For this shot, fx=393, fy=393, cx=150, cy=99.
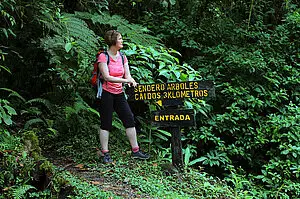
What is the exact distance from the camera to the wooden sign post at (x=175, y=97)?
5211 millimetres

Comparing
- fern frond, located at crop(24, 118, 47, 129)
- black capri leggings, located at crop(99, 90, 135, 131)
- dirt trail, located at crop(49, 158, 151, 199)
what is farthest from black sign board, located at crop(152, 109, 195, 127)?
fern frond, located at crop(24, 118, 47, 129)

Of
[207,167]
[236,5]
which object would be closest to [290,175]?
[207,167]

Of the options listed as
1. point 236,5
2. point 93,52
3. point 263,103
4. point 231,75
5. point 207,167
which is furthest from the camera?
point 236,5

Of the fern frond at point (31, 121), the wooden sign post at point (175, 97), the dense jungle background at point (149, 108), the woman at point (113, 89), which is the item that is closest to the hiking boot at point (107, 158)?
the woman at point (113, 89)

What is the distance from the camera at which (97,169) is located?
5.14 m

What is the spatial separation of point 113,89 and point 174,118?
36.4 inches

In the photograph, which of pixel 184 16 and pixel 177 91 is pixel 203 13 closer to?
pixel 184 16

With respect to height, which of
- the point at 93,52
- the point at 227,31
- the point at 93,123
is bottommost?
the point at 93,123

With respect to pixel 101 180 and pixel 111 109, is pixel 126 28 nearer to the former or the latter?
pixel 111 109

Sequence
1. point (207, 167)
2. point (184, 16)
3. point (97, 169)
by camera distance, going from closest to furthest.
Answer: point (97, 169) < point (207, 167) < point (184, 16)

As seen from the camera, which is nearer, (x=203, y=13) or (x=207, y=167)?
(x=207, y=167)

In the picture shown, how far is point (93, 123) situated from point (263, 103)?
3297mm

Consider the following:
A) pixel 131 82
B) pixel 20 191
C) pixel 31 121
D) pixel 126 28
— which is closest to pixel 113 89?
pixel 131 82

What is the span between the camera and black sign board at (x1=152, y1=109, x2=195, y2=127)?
532 centimetres
